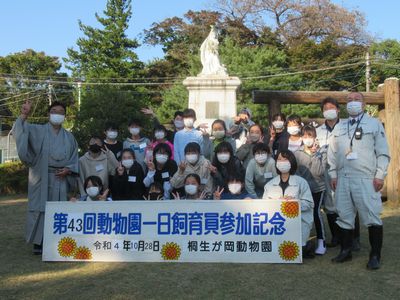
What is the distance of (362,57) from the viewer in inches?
1172

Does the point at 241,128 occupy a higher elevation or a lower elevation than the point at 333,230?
higher

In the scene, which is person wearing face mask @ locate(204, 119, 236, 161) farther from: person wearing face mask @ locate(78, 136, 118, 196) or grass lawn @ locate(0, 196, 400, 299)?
grass lawn @ locate(0, 196, 400, 299)

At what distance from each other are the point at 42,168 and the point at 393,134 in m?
7.26

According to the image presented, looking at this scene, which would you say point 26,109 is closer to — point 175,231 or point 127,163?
point 127,163

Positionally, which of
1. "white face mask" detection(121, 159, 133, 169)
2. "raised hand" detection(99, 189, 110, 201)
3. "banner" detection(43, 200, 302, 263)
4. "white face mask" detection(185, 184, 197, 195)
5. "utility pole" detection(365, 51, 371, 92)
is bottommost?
"banner" detection(43, 200, 302, 263)

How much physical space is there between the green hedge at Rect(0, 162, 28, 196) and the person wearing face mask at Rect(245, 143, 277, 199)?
9839mm

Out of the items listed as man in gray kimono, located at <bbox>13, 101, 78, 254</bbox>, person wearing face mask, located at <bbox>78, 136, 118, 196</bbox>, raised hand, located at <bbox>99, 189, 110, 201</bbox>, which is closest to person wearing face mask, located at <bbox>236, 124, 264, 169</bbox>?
person wearing face mask, located at <bbox>78, 136, 118, 196</bbox>

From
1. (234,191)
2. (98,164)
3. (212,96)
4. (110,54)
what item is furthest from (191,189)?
(110,54)

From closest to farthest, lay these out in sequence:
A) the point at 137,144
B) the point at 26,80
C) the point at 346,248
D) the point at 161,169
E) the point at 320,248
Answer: the point at 346,248 → the point at 320,248 → the point at 161,169 → the point at 137,144 → the point at 26,80

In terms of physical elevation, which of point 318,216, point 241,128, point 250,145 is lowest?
point 318,216

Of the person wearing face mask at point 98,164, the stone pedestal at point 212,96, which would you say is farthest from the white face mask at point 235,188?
the stone pedestal at point 212,96

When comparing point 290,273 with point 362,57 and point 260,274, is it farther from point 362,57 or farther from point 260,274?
point 362,57

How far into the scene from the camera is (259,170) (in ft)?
17.4

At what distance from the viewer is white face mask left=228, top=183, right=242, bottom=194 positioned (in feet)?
17.5
